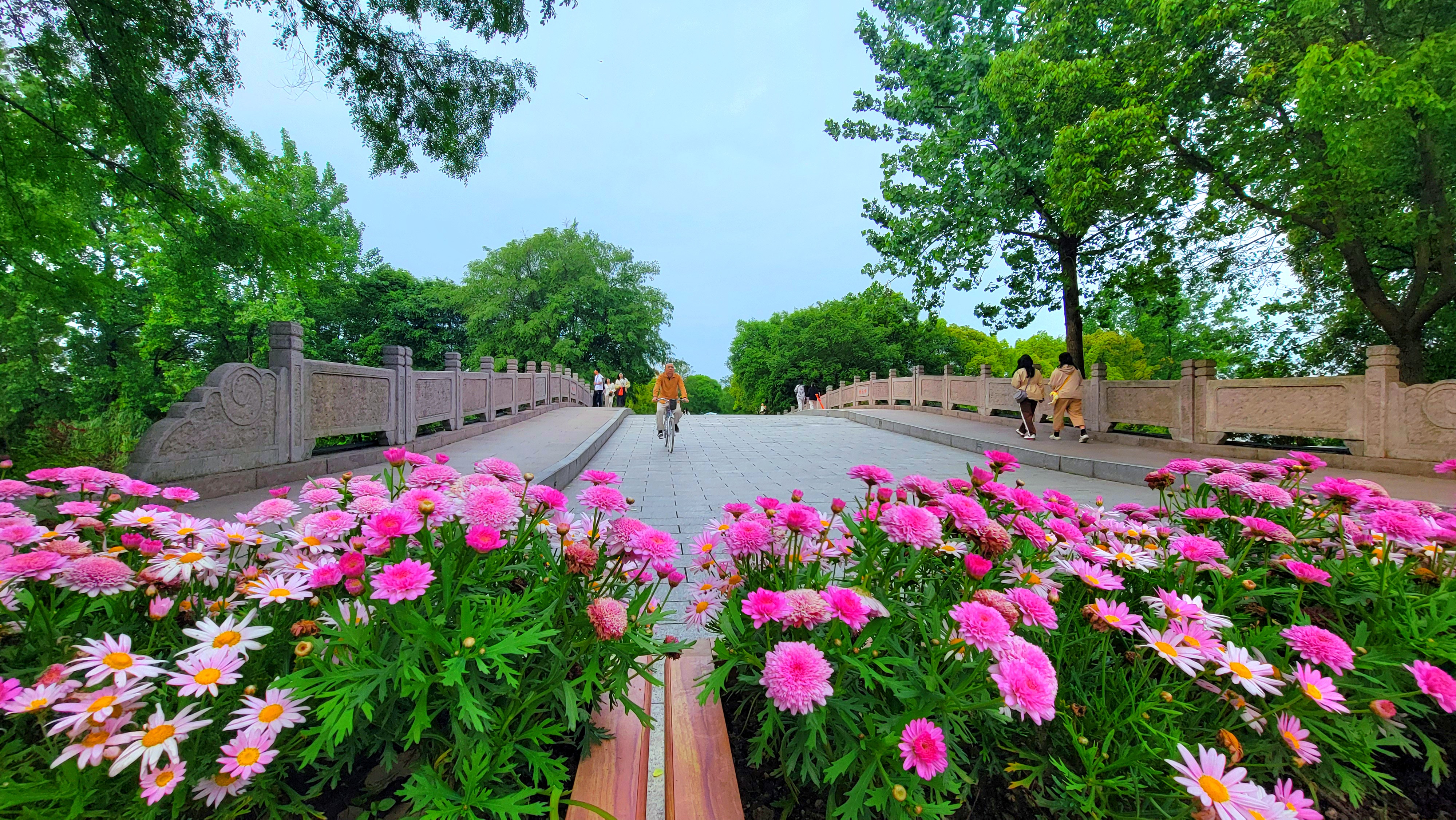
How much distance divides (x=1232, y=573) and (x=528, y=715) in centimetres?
179

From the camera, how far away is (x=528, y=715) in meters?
1.07

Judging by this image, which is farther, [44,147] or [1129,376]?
[1129,376]

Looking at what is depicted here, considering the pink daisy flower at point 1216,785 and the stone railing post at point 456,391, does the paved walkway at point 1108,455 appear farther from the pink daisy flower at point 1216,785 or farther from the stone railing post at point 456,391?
the stone railing post at point 456,391

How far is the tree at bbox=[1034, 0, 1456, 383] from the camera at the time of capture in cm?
606

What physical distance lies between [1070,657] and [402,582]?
4.81 feet

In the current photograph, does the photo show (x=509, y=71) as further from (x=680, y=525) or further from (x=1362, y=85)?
(x=1362, y=85)

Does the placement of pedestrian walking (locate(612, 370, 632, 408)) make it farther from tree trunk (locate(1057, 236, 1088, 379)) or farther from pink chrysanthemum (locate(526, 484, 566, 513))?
pink chrysanthemum (locate(526, 484, 566, 513))

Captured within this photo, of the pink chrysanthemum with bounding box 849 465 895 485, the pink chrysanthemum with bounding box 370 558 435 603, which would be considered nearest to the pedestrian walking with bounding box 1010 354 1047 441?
the pink chrysanthemum with bounding box 849 465 895 485

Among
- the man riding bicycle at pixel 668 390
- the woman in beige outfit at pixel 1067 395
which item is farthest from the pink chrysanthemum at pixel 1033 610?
the woman in beige outfit at pixel 1067 395

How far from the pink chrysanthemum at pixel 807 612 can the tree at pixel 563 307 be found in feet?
99.7

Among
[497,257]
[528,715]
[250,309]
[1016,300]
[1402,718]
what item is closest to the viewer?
[528,715]

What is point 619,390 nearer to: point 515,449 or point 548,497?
point 515,449

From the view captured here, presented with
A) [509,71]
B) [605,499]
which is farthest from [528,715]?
[509,71]

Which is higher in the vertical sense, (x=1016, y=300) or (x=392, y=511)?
(x=1016, y=300)
